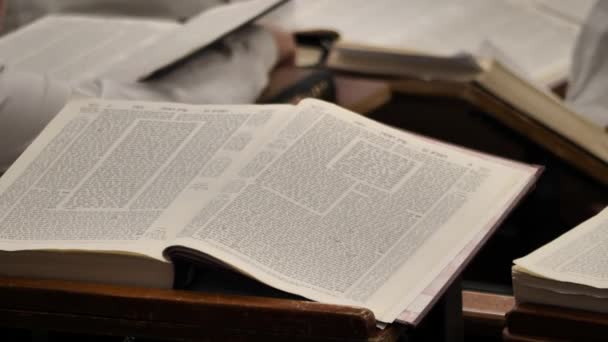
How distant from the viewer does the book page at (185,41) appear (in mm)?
1243

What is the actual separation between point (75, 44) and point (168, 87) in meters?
0.25

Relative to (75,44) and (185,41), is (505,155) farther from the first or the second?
(75,44)

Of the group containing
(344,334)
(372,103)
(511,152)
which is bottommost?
(511,152)

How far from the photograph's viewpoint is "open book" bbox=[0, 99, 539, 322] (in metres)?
0.78

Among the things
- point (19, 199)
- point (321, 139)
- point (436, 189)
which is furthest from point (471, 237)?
point (19, 199)

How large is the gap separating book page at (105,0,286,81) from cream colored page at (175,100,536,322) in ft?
1.14

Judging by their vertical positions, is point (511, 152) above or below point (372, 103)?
below

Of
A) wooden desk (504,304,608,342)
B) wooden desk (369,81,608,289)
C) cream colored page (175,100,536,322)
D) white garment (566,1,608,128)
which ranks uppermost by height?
cream colored page (175,100,536,322)

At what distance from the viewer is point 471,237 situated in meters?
0.81

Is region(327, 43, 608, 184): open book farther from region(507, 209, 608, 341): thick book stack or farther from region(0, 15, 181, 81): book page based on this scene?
region(507, 209, 608, 341): thick book stack

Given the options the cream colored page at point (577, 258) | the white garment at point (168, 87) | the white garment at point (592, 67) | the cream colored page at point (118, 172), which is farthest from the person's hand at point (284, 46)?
the cream colored page at point (577, 258)

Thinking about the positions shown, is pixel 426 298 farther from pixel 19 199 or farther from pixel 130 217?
pixel 19 199

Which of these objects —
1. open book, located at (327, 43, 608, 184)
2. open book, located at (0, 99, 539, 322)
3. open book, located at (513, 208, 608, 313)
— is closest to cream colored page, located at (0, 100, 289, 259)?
open book, located at (0, 99, 539, 322)

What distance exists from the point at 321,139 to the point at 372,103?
0.64 meters
